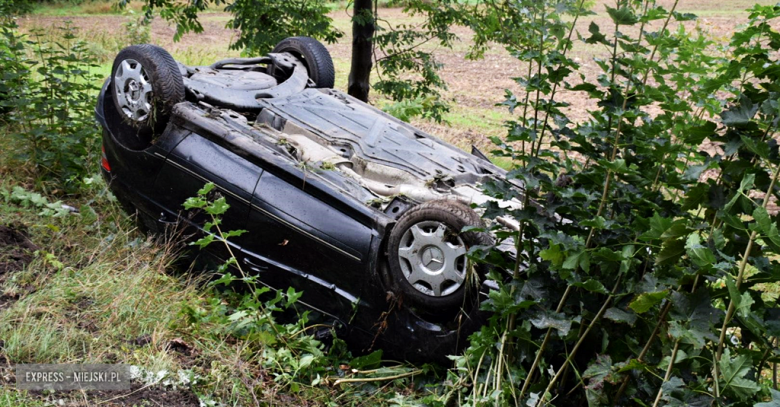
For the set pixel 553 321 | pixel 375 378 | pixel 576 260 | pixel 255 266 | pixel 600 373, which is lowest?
pixel 375 378

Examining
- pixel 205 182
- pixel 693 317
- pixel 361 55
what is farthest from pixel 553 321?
pixel 361 55

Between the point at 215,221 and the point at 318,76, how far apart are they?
2.43 m

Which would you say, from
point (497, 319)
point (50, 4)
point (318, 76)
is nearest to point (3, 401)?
point (497, 319)

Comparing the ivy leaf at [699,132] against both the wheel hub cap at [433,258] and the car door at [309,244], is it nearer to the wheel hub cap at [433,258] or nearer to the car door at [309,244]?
the wheel hub cap at [433,258]

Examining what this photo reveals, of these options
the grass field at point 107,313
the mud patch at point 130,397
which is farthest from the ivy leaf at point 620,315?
the mud patch at point 130,397

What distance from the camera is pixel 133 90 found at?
17.1ft

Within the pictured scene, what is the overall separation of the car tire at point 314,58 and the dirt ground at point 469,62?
188cm

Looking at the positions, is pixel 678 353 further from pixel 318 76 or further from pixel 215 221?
pixel 318 76

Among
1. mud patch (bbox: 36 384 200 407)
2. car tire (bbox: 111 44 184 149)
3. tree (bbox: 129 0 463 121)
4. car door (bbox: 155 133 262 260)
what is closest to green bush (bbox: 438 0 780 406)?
mud patch (bbox: 36 384 200 407)

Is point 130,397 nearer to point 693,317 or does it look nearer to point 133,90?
point 133,90

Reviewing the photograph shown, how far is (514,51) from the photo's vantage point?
3.39 m

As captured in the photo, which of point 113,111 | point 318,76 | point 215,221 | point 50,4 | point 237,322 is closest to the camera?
point 215,221

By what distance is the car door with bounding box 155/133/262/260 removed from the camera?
4.70 meters

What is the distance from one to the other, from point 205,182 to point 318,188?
828 millimetres
